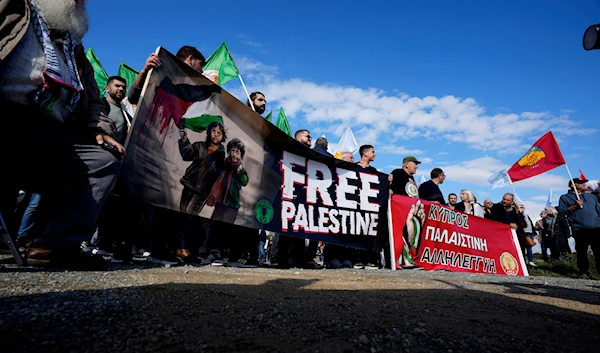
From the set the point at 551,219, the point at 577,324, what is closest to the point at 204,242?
the point at 577,324

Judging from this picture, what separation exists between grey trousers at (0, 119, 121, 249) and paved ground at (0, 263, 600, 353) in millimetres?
373

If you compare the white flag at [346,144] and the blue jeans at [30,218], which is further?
the white flag at [346,144]

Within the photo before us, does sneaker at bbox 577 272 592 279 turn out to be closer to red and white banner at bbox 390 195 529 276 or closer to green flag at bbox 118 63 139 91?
red and white banner at bbox 390 195 529 276

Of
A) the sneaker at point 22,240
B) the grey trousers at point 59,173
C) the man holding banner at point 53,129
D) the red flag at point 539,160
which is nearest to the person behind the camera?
the man holding banner at point 53,129

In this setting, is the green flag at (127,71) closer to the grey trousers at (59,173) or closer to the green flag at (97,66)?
the green flag at (97,66)

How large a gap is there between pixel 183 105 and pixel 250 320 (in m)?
3.36

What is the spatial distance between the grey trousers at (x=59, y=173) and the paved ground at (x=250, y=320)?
1.22 ft

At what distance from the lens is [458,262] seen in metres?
6.72

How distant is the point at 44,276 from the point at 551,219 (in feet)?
48.6

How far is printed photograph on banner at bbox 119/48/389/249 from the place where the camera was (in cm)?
385

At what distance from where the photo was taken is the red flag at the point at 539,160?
8031 mm

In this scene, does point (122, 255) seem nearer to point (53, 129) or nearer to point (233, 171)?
point (53, 129)

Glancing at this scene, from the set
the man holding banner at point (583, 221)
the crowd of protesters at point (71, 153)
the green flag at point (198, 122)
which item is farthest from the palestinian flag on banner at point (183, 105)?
the man holding banner at point (583, 221)

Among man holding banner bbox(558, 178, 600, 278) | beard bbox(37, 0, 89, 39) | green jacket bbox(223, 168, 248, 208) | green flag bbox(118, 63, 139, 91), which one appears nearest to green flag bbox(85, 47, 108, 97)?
green flag bbox(118, 63, 139, 91)
